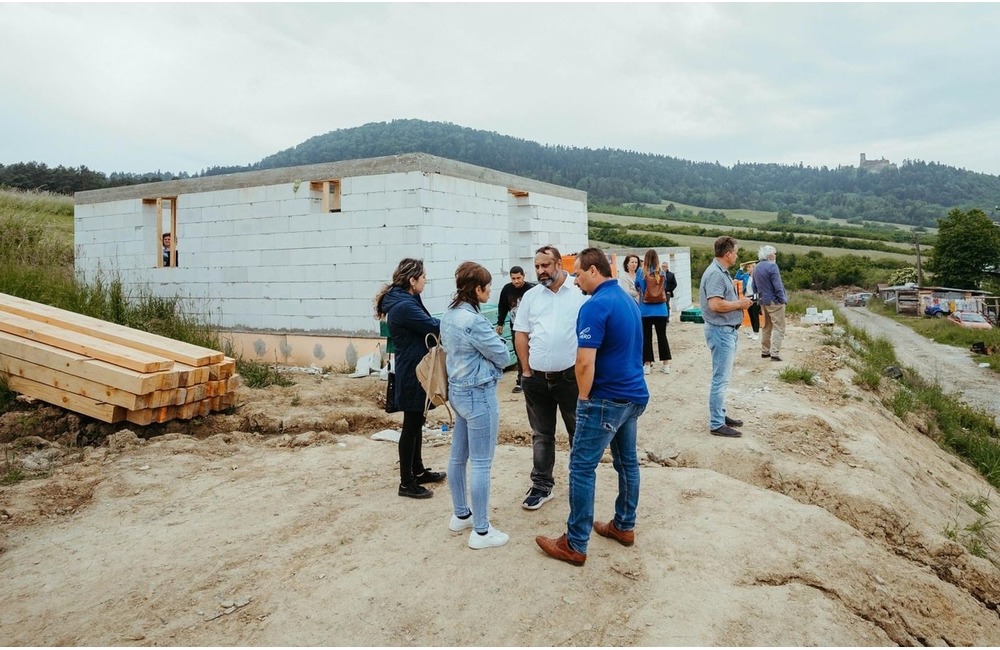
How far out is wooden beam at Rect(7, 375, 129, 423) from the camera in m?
5.89

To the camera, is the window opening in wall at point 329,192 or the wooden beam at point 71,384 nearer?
the wooden beam at point 71,384

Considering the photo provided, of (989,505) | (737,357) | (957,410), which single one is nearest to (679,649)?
(989,505)

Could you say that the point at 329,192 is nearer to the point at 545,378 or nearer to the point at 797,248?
the point at 545,378

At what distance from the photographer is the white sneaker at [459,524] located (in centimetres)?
393

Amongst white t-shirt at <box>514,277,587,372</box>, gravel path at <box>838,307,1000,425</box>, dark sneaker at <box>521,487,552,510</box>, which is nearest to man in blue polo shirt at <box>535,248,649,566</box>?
white t-shirt at <box>514,277,587,372</box>

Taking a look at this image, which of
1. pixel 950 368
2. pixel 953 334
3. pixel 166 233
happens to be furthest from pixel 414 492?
pixel 953 334

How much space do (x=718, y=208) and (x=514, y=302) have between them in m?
93.7

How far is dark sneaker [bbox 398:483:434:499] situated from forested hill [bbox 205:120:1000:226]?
75251 millimetres

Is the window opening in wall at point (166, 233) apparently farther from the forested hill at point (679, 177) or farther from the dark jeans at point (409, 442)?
the forested hill at point (679, 177)

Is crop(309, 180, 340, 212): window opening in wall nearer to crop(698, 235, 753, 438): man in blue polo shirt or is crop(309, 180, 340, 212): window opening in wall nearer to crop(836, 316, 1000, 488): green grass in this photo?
crop(698, 235, 753, 438): man in blue polo shirt

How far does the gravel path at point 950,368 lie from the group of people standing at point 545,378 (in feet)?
36.6

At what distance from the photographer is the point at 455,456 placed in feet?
12.6

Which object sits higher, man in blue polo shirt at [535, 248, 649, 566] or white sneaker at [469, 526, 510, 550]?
man in blue polo shirt at [535, 248, 649, 566]

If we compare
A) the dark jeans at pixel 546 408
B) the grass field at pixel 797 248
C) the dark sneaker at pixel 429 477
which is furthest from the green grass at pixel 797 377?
the grass field at pixel 797 248
